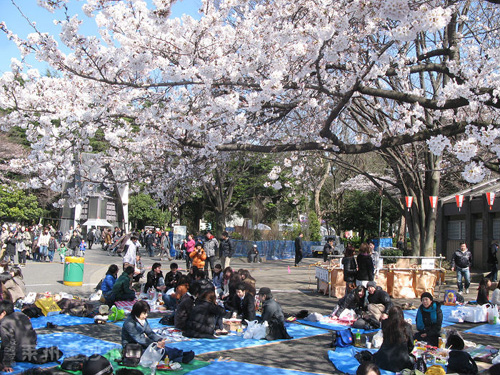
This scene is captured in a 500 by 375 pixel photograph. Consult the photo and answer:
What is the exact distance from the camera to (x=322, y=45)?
26.2 ft

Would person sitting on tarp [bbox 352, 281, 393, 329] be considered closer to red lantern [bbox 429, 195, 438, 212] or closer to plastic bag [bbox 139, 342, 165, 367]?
plastic bag [bbox 139, 342, 165, 367]

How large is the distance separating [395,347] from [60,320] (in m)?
6.82

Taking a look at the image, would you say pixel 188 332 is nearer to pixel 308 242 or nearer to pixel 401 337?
pixel 401 337

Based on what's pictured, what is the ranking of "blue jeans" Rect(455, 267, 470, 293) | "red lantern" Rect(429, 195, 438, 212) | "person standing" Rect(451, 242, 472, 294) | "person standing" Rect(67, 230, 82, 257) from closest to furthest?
"person standing" Rect(451, 242, 472, 294)
"blue jeans" Rect(455, 267, 470, 293)
"red lantern" Rect(429, 195, 438, 212)
"person standing" Rect(67, 230, 82, 257)

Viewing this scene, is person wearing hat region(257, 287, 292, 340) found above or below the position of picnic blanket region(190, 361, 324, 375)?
above

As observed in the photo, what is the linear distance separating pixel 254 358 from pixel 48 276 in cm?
1279

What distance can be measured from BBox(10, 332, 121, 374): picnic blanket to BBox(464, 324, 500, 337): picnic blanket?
6978 millimetres

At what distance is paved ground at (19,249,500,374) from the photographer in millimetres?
7992

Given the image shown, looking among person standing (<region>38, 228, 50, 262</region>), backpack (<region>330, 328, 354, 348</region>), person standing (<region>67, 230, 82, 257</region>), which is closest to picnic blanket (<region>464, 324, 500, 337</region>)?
backpack (<region>330, 328, 354, 348</region>)

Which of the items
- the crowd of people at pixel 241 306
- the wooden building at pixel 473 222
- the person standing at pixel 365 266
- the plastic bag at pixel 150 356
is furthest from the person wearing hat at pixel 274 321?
the wooden building at pixel 473 222

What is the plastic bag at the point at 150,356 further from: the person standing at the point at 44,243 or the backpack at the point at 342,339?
the person standing at the point at 44,243

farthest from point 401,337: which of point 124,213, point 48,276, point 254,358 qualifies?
point 124,213

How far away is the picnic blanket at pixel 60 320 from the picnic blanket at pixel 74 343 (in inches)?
35.2

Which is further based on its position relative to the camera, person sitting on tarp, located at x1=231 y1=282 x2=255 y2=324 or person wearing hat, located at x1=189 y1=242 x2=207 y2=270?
person wearing hat, located at x1=189 y1=242 x2=207 y2=270
